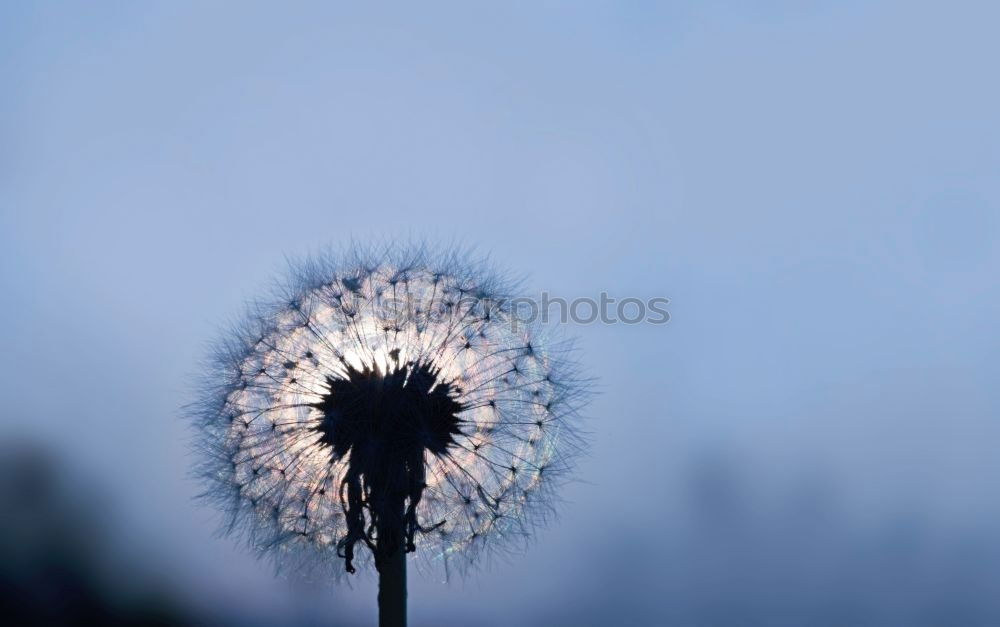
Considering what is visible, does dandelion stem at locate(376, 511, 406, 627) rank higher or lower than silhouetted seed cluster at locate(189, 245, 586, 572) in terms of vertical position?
lower

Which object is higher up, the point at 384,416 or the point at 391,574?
the point at 384,416

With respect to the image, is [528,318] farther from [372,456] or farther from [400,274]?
[372,456]

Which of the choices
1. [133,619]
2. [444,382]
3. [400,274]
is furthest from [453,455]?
[133,619]

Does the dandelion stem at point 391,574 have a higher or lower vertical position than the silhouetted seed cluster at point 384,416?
lower
